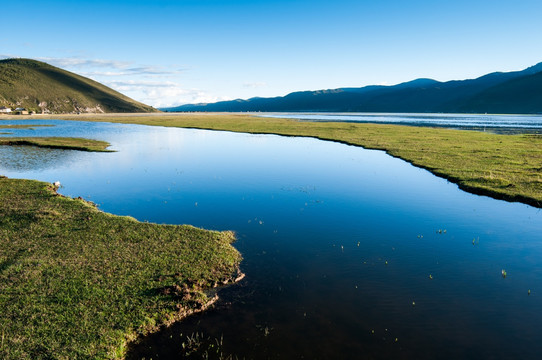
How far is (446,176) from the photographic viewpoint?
39.4 metres

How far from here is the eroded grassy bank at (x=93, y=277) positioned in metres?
11.5

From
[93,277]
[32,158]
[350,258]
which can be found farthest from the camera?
[32,158]

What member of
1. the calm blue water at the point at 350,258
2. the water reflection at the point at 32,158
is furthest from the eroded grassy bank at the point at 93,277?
the water reflection at the point at 32,158

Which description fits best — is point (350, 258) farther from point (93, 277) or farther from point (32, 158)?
point (32, 158)

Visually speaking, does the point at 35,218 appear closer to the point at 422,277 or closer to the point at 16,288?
the point at 16,288

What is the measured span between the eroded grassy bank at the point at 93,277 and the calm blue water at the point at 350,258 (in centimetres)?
140

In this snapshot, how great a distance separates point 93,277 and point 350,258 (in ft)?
47.4

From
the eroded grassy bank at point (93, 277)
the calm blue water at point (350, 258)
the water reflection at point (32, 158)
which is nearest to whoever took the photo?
the eroded grassy bank at point (93, 277)

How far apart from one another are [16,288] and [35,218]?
9987mm

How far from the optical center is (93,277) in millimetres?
15070

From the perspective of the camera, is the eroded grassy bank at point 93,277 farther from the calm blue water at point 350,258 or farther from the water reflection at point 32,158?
the water reflection at point 32,158

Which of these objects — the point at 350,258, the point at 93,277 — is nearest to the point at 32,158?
the point at 93,277

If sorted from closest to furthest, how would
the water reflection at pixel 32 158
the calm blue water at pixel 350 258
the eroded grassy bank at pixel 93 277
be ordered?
the eroded grassy bank at pixel 93 277, the calm blue water at pixel 350 258, the water reflection at pixel 32 158

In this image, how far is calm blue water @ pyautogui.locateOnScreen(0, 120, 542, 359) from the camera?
481 inches
